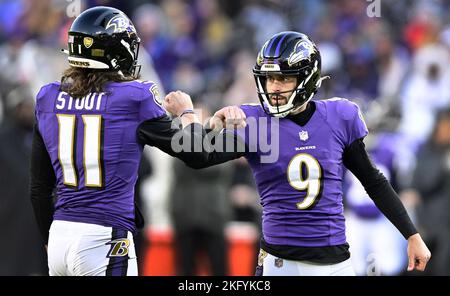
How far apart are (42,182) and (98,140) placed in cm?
56

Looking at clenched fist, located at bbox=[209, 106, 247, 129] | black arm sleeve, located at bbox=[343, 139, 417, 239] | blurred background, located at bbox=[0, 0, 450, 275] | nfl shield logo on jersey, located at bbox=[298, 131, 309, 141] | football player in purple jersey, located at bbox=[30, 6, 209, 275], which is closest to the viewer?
football player in purple jersey, located at bbox=[30, 6, 209, 275]

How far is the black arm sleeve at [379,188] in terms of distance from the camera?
563 centimetres

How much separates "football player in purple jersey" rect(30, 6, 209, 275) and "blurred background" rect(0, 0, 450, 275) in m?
3.88

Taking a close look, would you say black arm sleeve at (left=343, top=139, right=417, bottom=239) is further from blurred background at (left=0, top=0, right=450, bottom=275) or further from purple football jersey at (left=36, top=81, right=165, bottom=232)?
blurred background at (left=0, top=0, right=450, bottom=275)

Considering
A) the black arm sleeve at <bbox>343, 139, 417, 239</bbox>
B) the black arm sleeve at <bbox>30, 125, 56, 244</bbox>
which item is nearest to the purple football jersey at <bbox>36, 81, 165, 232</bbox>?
the black arm sleeve at <bbox>30, 125, 56, 244</bbox>

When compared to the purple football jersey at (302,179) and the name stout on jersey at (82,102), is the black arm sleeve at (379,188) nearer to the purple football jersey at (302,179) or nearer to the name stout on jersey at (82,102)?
the purple football jersey at (302,179)

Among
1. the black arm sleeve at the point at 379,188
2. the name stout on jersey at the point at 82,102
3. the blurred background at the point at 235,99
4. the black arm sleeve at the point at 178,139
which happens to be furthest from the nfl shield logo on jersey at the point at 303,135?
the blurred background at the point at 235,99

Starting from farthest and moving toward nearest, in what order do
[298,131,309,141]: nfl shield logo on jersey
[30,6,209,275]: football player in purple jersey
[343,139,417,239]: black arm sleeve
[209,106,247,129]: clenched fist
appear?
1. [343,139,417,239]: black arm sleeve
2. [298,131,309,141]: nfl shield logo on jersey
3. [209,106,247,129]: clenched fist
4. [30,6,209,275]: football player in purple jersey

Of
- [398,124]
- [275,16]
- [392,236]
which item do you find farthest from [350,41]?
[392,236]

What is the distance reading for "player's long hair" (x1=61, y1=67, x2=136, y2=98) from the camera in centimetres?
522

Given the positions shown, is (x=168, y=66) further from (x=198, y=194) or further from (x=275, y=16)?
(x=198, y=194)

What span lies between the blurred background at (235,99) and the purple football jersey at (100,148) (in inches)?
154

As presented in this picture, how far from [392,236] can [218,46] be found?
4431mm

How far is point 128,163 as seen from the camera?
5.22 metres
